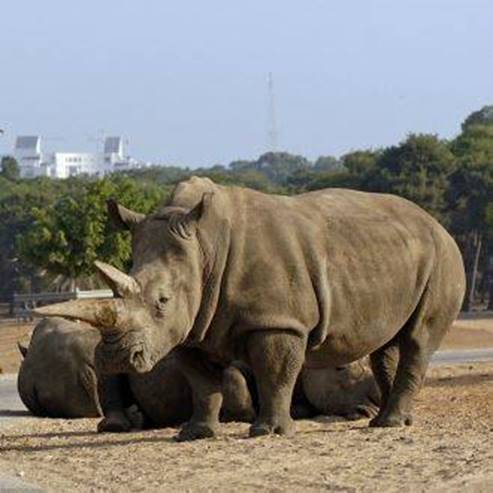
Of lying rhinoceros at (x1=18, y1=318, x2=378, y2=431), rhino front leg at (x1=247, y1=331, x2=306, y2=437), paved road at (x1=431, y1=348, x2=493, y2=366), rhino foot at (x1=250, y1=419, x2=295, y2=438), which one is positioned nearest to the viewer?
rhino front leg at (x1=247, y1=331, x2=306, y2=437)

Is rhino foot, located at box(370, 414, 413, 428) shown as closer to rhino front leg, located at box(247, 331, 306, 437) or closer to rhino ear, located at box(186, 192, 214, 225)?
rhino front leg, located at box(247, 331, 306, 437)

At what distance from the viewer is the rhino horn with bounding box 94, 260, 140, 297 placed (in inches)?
485

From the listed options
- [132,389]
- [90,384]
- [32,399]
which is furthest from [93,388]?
[132,389]

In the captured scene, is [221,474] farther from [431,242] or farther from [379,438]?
[431,242]

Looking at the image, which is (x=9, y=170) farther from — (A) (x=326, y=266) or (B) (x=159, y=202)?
(A) (x=326, y=266)

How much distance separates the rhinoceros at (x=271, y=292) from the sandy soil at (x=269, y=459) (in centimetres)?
51

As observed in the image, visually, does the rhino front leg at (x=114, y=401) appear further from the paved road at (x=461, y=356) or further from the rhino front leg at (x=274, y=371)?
the paved road at (x=461, y=356)

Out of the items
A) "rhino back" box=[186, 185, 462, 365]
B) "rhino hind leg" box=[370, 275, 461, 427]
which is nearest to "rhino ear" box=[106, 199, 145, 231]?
"rhino back" box=[186, 185, 462, 365]

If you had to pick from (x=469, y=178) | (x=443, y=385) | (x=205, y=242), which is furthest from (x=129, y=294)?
(x=469, y=178)

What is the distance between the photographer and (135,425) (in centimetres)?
1547

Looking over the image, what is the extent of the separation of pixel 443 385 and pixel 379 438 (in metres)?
8.80

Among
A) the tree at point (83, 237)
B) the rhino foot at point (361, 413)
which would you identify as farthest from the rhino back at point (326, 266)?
the tree at point (83, 237)

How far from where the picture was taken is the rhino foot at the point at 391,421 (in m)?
14.3

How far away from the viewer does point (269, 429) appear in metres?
13.3
